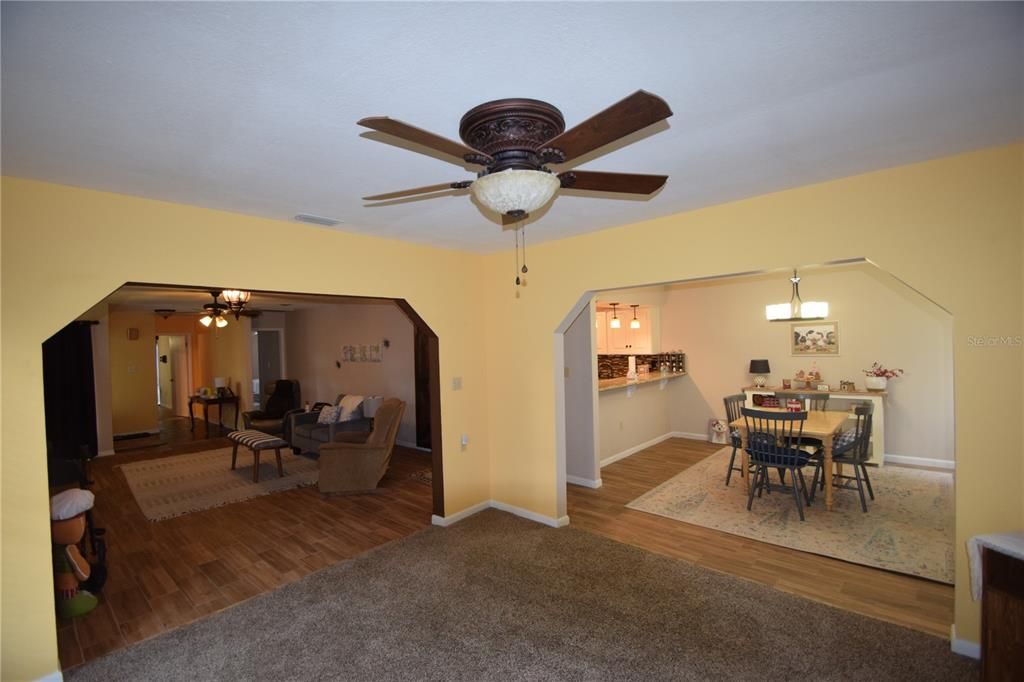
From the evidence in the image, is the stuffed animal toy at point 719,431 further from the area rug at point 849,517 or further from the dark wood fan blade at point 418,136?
the dark wood fan blade at point 418,136

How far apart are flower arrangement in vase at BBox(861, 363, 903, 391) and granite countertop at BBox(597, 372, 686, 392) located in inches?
94.3

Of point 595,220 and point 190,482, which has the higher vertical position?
point 595,220

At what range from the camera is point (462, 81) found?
1526mm

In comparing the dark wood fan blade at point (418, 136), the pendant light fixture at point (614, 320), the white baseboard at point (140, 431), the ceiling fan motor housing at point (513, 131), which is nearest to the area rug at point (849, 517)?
the pendant light fixture at point (614, 320)

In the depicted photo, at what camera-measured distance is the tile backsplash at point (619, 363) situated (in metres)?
6.49

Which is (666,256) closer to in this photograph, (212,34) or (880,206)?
(880,206)

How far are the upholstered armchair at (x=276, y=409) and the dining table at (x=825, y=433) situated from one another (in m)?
6.37

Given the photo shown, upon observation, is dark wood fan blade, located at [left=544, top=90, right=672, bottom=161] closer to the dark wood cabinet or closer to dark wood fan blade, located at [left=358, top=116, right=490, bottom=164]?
dark wood fan blade, located at [left=358, top=116, right=490, bottom=164]

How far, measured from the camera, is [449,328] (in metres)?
4.36

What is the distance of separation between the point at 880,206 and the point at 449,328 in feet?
10.6

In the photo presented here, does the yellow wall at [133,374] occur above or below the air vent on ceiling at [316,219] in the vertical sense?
below

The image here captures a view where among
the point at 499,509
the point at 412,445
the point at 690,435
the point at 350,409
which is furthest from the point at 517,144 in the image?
the point at 690,435

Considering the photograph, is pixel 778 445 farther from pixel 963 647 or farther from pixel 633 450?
pixel 633 450

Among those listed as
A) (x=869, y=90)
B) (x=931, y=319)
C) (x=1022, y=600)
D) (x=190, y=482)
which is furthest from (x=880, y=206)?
(x=190, y=482)
